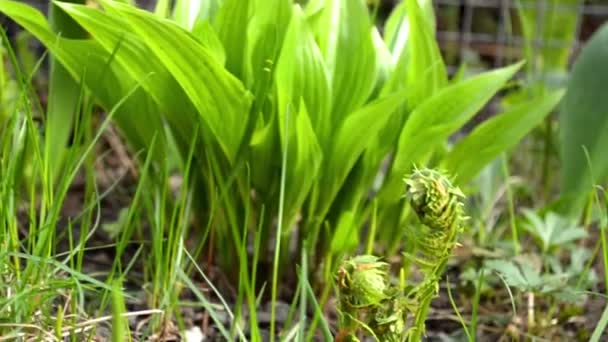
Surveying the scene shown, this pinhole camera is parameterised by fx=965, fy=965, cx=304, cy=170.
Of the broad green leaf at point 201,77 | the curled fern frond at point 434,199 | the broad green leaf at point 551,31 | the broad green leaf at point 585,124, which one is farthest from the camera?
the broad green leaf at point 551,31

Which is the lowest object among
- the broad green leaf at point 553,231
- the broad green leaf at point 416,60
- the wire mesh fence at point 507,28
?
the broad green leaf at point 553,231

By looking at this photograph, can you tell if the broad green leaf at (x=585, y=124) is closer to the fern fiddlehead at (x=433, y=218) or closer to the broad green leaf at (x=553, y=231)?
the broad green leaf at (x=553, y=231)

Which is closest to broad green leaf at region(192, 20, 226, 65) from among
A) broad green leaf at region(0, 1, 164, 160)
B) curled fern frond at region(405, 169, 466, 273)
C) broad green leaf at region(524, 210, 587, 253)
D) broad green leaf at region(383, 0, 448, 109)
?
broad green leaf at region(0, 1, 164, 160)

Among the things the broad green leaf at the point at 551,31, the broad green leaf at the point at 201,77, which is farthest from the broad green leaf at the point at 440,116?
the broad green leaf at the point at 551,31

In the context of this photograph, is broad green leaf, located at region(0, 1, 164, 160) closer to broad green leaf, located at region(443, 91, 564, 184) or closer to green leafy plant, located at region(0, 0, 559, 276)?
green leafy plant, located at region(0, 0, 559, 276)

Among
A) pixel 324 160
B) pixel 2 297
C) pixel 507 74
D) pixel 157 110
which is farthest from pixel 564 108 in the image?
pixel 2 297
